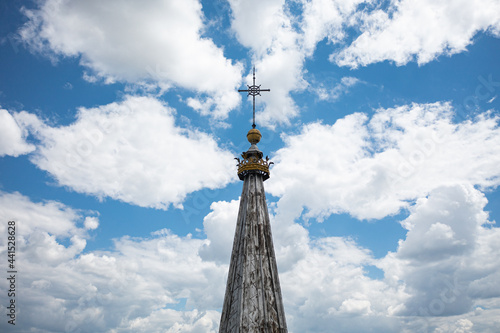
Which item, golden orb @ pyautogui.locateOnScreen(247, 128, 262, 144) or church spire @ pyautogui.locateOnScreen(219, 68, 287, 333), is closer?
church spire @ pyautogui.locateOnScreen(219, 68, 287, 333)

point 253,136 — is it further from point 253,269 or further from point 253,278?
point 253,278

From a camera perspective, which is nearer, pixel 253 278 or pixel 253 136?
pixel 253 278

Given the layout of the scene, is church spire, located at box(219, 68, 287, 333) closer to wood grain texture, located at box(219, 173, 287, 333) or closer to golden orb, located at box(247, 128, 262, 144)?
wood grain texture, located at box(219, 173, 287, 333)

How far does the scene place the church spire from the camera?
21688mm

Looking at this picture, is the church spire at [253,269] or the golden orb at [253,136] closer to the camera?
the church spire at [253,269]

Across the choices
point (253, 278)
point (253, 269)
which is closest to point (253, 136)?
point (253, 269)

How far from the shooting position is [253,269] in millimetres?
23172

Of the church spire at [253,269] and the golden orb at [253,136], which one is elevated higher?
the golden orb at [253,136]

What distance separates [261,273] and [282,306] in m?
2.42

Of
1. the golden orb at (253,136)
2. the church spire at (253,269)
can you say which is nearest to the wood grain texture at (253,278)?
the church spire at (253,269)

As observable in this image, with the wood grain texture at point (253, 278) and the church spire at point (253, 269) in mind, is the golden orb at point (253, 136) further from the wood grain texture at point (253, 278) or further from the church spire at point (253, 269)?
the wood grain texture at point (253, 278)

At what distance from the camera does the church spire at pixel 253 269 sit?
21688 mm

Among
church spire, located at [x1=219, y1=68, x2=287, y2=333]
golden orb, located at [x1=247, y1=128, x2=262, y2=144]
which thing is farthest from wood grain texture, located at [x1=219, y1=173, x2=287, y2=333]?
golden orb, located at [x1=247, y1=128, x2=262, y2=144]

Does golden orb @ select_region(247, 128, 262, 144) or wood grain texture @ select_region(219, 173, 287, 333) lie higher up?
golden orb @ select_region(247, 128, 262, 144)
